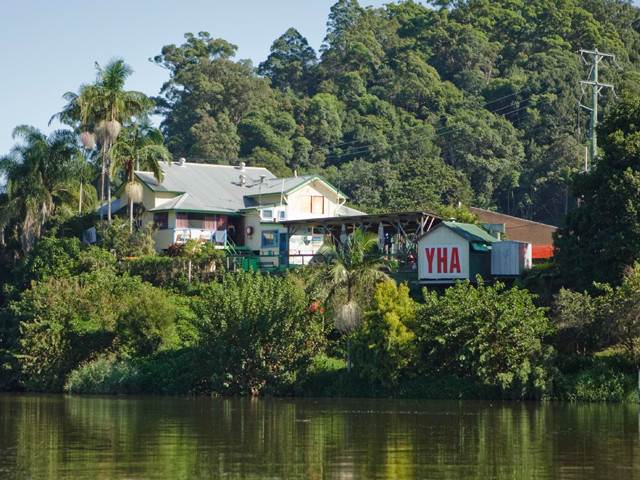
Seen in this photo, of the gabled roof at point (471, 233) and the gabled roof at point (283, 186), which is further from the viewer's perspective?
the gabled roof at point (283, 186)

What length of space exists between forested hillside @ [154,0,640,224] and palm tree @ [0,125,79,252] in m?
27.7

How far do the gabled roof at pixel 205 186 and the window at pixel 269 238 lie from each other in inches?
122

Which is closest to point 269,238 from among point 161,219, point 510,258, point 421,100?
point 161,219

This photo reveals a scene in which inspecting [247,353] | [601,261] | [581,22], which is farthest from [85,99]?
[581,22]

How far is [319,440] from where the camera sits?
28906mm

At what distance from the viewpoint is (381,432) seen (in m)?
30.8

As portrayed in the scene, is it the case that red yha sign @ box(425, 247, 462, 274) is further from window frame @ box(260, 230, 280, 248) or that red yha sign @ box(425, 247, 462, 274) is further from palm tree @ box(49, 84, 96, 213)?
palm tree @ box(49, 84, 96, 213)

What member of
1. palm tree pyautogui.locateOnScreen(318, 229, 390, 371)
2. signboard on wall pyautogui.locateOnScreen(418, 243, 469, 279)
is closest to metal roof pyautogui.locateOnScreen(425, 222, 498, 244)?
signboard on wall pyautogui.locateOnScreen(418, 243, 469, 279)

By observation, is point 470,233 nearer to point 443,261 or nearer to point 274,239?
point 443,261

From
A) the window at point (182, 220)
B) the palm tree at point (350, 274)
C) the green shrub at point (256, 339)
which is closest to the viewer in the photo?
the palm tree at point (350, 274)

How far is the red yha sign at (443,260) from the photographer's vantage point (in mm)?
50875

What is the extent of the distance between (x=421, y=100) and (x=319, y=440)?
102 meters

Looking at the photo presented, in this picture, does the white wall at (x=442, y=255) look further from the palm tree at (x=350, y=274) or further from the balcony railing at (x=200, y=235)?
the balcony railing at (x=200, y=235)

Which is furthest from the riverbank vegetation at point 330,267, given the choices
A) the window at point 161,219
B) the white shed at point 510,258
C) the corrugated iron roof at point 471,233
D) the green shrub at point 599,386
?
the corrugated iron roof at point 471,233
